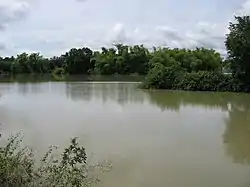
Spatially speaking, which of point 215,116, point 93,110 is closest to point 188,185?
point 215,116

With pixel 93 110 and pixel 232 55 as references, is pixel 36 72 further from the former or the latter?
pixel 93 110

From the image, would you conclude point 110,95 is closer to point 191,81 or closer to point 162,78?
point 162,78

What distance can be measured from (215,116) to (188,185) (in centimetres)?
926

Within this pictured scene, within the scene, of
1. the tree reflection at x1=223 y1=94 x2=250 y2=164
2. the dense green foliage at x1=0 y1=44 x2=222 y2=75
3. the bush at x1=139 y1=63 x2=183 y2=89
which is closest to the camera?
the tree reflection at x1=223 y1=94 x2=250 y2=164

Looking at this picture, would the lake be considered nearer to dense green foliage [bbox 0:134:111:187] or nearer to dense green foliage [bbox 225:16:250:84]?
dense green foliage [bbox 0:134:111:187]

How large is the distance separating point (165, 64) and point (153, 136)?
3346 centimetres

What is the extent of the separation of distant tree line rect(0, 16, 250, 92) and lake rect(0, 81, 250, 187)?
7.36 metres

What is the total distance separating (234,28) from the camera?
86.2ft

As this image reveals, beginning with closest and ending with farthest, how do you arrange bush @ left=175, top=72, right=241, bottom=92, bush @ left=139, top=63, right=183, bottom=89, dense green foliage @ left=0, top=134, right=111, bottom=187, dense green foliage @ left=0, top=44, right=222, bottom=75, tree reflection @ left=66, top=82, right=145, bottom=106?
dense green foliage @ left=0, top=134, right=111, bottom=187 < tree reflection @ left=66, top=82, right=145, bottom=106 < bush @ left=175, top=72, right=241, bottom=92 < bush @ left=139, top=63, right=183, bottom=89 < dense green foliage @ left=0, top=44, right=222, bottom=75

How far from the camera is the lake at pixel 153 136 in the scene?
7.41 meters

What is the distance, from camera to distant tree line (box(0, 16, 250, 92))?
2630 centimetres

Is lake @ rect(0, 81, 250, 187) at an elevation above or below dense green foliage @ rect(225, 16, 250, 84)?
below

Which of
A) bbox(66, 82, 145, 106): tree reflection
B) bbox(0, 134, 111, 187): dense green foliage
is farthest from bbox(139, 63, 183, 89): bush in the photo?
bbox(0, 134, 111, 187): dense green foliage

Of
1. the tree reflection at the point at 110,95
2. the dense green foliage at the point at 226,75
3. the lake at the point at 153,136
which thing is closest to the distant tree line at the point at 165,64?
the dense green foliage at the point at 226,75
